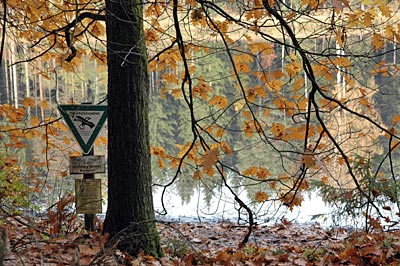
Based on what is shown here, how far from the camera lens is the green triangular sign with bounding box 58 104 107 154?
4633mm

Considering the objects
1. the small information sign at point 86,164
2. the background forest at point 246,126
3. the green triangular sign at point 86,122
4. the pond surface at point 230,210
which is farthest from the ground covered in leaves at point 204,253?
the pond surface at point 230,210

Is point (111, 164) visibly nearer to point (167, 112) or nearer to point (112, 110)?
point (112, 110)

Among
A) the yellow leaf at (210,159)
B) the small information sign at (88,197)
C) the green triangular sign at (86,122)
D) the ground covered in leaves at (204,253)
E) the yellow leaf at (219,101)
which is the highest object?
the yellow leaf at (219,101)

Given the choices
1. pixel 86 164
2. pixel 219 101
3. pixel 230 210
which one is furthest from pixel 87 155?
pixel 230 210

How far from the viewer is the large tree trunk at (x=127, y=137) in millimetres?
4512

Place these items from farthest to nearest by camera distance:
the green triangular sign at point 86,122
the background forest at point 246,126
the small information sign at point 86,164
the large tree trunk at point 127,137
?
the small information sign at point 86,164, the green triangular sign at point 86,122, the large tree trunk at point 127,137, the background forest at point 246,126

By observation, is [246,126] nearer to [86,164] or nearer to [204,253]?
[204,253]

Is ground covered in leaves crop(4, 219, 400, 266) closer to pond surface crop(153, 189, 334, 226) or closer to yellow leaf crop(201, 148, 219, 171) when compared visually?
yellow leaf crop(201, 148, 219, 171)

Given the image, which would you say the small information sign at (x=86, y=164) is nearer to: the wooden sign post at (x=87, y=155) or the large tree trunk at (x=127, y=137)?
the wooden sign post at (x=87, y=155)

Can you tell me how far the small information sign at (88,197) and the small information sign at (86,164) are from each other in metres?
0.09

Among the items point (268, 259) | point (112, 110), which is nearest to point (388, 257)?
point (268, 259)

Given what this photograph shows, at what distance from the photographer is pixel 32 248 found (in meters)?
3.99

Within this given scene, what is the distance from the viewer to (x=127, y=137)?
14.9 feet

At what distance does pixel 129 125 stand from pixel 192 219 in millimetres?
5139
